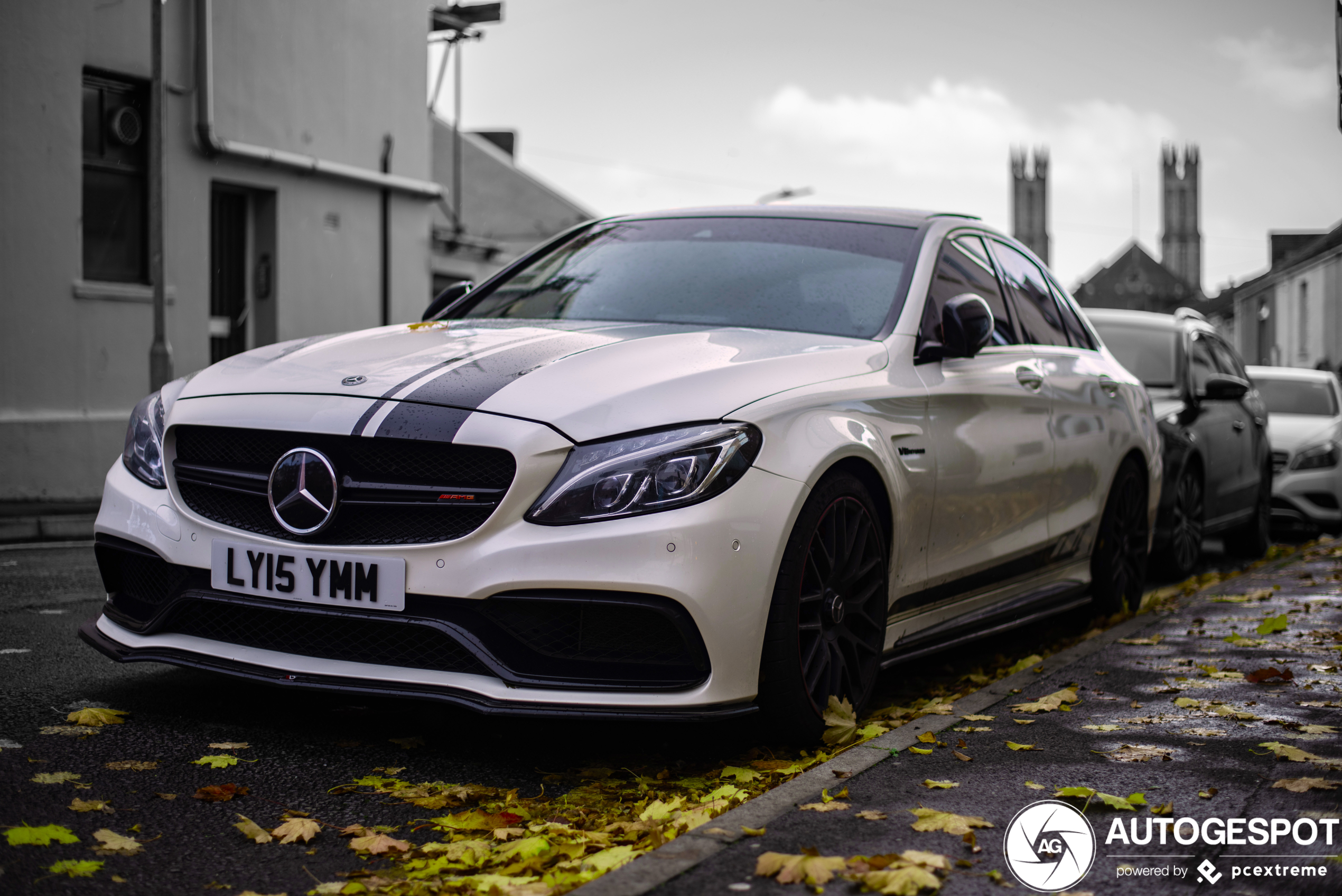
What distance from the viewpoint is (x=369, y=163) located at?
1609cm

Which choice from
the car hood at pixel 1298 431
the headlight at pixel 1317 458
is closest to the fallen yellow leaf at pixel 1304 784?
the car hood at pixel 1298 431

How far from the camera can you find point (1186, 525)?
811 centimetres

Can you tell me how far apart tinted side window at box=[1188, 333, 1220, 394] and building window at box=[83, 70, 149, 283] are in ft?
30.6

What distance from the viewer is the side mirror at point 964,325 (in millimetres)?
4586

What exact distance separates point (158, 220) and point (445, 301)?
7.15 m

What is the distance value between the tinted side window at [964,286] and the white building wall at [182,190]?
8.46m

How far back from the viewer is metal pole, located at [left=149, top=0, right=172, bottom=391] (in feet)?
37.4

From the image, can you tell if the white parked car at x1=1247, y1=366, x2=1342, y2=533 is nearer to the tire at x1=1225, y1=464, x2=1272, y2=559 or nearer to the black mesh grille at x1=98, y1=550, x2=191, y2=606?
the tire at x1=1225, y1=464, x2=1272, y2=559

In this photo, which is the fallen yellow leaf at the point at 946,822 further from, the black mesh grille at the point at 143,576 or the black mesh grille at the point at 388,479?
the black mesh grille at the point at 143,576

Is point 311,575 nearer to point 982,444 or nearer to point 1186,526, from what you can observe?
point 982,444

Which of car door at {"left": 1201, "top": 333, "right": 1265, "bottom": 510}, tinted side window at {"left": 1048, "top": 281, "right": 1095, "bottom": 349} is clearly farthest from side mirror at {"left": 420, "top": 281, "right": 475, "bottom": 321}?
car door at {"left": 1201, "top": 333, "right": 1265, "bottom": 510}

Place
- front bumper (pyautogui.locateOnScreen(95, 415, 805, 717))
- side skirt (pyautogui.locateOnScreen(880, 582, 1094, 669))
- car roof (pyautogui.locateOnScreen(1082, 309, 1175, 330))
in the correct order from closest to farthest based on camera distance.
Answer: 1. front bumper (pyautogui.locateOnScreen(95, 415, 805, 717))
2. side skirt (pyautogui.locateOnScreen(880, 582, 1094, 669))
3. car roof (pyautogui.locateOnScreen(1082, 309, 1175, 330))

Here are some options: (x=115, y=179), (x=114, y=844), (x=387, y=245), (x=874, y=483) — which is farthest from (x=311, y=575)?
(x=387, y=245)

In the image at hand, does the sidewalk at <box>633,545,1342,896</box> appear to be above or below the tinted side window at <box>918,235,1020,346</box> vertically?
below
